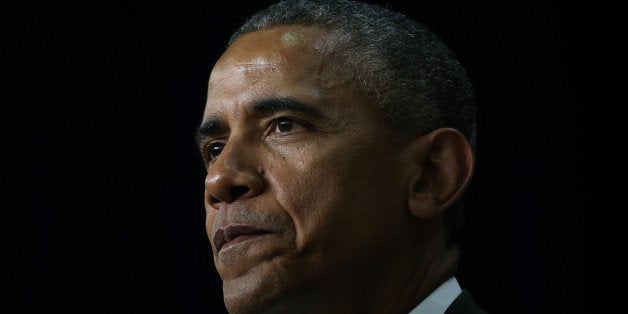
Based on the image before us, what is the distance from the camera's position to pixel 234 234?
7.69 feet

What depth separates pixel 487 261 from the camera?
3.25 meters

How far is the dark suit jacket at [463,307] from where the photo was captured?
238cm

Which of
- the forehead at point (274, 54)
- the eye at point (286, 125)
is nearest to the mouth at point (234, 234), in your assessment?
the eye at point (286, 125)

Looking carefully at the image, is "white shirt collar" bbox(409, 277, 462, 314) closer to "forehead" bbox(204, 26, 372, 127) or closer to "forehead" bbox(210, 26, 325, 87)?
"forehead" bbox(204, 26, 372, 127)

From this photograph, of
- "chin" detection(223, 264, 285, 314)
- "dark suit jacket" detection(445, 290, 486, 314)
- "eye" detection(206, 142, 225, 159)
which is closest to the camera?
"chin" detection(223, 264, 285, 314)

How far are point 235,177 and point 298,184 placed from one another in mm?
149

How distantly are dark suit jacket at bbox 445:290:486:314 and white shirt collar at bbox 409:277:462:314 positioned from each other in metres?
0.03

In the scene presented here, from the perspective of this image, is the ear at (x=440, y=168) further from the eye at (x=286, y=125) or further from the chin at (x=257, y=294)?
the chin at (x=257, y=294)

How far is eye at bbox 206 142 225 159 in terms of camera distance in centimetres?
263

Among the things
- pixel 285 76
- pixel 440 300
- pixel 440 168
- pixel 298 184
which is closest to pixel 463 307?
pixel 440 300

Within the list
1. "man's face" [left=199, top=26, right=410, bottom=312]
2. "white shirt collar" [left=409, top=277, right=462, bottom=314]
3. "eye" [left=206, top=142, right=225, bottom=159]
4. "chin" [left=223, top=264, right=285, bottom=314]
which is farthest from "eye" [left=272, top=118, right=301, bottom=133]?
"white shirt collar" [left=409, top=277, right=462, bottom=314]

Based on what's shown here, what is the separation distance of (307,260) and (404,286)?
0.95ft

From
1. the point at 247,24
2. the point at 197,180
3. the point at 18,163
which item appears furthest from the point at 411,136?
the point at 18,163

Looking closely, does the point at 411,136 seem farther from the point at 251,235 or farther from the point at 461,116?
the point at 251,235
